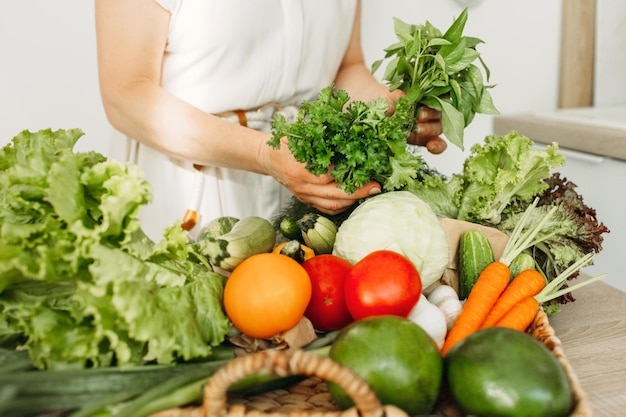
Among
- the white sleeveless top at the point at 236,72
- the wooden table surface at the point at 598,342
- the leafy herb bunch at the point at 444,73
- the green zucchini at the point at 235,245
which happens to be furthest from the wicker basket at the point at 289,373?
the white sleeveless top at the point at 236,72

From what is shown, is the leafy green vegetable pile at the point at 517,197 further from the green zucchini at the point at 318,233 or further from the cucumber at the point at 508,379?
the cucumber at the point at 508,379

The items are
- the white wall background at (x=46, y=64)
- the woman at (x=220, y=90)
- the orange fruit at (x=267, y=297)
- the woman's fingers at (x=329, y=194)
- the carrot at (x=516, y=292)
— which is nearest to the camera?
the orange fruit at (x=267, y=297)

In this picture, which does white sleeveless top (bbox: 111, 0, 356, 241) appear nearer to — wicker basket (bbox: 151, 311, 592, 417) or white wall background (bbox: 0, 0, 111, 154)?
white wall background (bbox: 0, 0, 111, 154)

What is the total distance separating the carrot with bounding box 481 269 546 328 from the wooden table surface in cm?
9

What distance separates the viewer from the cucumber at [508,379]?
62 centimetres

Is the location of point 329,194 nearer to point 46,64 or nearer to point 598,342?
point 598,342

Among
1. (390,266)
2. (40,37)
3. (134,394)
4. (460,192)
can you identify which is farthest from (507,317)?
(40,37)

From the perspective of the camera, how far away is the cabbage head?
3.03 ft

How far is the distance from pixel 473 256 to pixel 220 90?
66cm

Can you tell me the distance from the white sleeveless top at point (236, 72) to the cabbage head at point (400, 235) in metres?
0.43

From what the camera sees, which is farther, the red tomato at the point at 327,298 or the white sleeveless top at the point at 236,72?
the white sleeveless top at the point at 236,72

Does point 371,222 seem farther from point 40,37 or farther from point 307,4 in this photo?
point 40,37

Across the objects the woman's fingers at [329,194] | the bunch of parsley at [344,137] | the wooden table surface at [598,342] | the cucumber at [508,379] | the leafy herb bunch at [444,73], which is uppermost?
the leafy herb bunch at [444,73]

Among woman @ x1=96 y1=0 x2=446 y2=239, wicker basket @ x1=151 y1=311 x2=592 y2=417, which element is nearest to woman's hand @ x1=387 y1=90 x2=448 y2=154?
woman @ x1=96 y1=0 x2=446 y2=239
